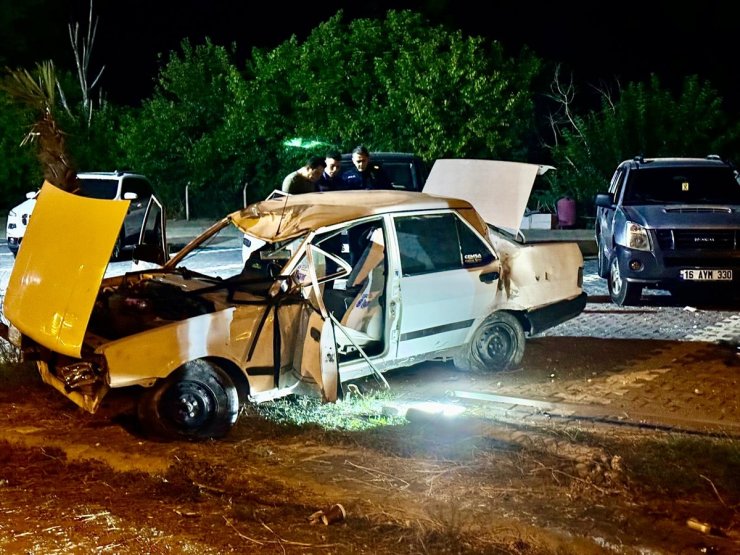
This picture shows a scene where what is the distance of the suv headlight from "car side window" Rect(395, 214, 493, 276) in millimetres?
4193

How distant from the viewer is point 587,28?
31.6 m

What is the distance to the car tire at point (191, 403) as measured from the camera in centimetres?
627

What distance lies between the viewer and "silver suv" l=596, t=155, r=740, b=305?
1130 centimetres

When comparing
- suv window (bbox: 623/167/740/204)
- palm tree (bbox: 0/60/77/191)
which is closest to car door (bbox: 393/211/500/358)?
palm tree (bbox: 0/60/77/191)

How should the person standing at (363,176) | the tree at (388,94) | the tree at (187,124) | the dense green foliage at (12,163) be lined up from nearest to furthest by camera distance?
the person standing at (363,176) → the tree at (388,94) → the tree at (187,124) → the dense green foliage at (12,163)

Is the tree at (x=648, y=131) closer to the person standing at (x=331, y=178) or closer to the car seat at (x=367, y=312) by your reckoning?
the person standing at (x=331, y=178)

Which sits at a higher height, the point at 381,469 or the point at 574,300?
the point at 574,300

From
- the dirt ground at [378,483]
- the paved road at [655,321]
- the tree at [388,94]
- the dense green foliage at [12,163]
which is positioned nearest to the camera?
the dirt ground at [378,483]

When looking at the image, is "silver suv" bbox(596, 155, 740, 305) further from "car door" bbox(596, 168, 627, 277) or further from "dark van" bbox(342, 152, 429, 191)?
"dark van" bbox(342, 152, 429, 191)

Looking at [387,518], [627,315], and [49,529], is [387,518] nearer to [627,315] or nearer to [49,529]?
[49,529]

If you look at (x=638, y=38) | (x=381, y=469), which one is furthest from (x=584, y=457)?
(x=638, y=38)

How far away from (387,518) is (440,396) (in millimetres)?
2468

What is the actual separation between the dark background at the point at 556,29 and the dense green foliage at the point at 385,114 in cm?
579

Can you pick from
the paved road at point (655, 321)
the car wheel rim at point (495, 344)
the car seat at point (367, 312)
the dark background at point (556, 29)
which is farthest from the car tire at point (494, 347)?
the dark background at point (556, 29)
